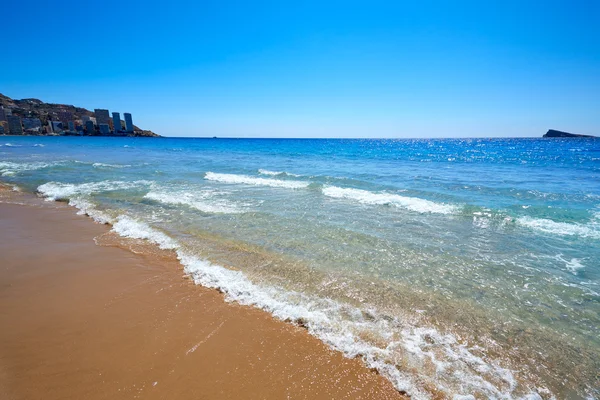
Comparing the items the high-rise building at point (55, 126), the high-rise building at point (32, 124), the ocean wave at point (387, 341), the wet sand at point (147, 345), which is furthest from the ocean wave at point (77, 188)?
the high-rise building at point (55, 126)

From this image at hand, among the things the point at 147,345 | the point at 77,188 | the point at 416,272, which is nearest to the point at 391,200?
the point at 416,272

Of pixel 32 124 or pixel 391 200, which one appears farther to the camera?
Answer: pixel 32 124

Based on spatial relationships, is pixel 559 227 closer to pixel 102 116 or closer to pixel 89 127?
pixel 89 127

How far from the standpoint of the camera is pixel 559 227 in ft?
31.5

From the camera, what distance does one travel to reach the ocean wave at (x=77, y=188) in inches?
519

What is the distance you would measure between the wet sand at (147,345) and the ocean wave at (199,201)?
5.27 metres

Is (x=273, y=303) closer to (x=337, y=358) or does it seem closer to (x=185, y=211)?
(x=337, y=358)

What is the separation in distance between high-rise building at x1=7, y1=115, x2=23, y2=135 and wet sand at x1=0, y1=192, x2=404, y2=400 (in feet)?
510

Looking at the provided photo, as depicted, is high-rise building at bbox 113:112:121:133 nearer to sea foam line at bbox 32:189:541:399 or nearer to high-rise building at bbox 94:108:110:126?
high-rise building at bbox 94:108:110:126

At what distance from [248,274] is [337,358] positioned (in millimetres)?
2831

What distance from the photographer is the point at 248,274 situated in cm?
584

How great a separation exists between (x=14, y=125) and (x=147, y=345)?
162 meters

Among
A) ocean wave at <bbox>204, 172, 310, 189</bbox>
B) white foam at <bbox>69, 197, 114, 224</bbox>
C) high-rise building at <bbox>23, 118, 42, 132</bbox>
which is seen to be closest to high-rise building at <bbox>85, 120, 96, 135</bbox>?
high-rise building at <bbox>23, 118, 42, 132</bbox>

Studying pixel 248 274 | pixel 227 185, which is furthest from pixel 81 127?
pixel 248 274
